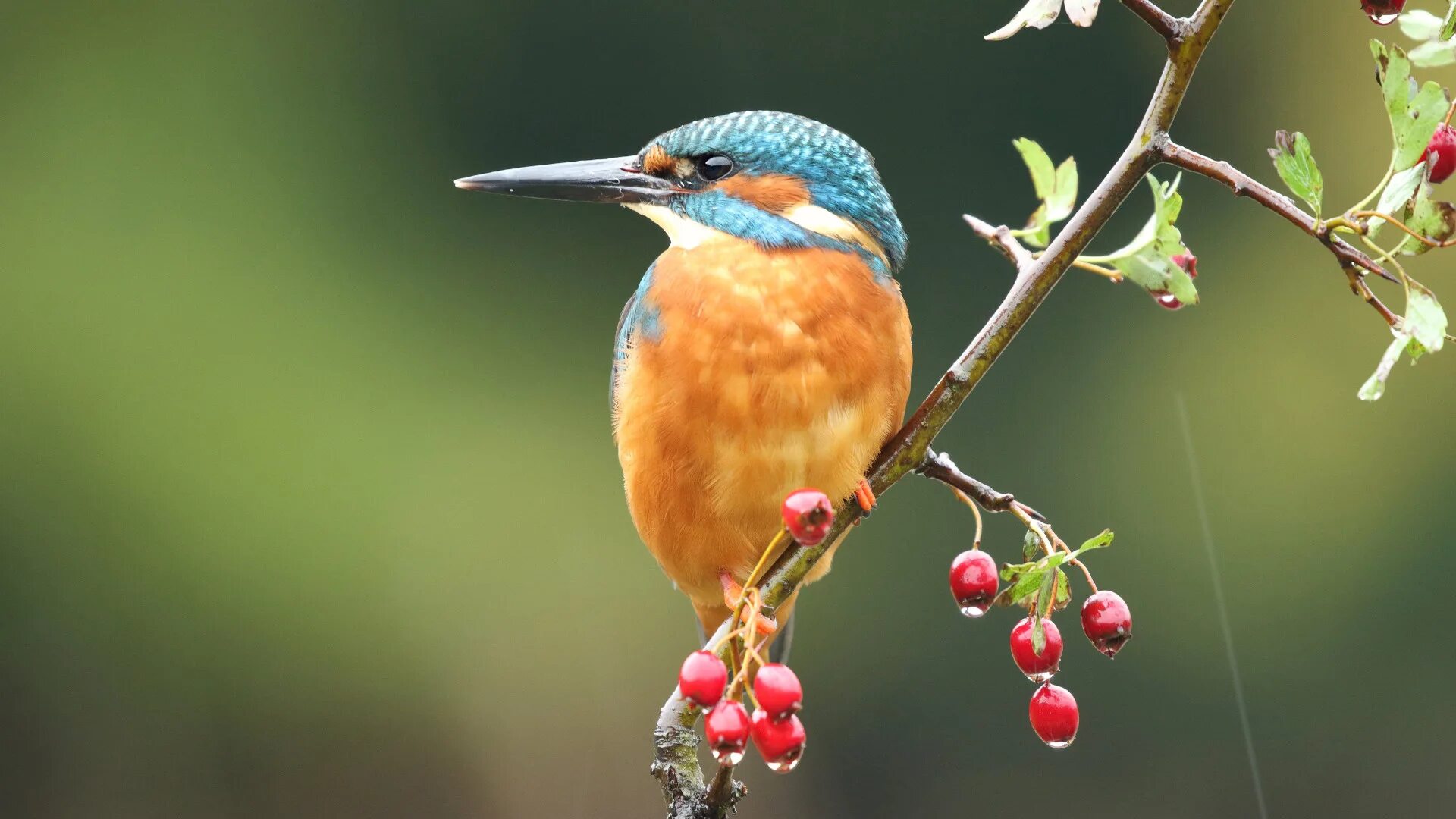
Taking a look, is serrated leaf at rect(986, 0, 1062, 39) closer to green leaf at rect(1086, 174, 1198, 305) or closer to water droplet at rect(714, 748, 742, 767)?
green leaf at rect(1086, 174, 1198, 305)

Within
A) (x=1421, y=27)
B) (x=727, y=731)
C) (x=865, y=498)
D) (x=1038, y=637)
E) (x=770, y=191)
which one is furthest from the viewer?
(x=770, y=191)

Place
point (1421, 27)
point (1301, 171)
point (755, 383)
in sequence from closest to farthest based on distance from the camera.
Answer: point (1421, 27) < point (1301, 171) < point (755, 383)

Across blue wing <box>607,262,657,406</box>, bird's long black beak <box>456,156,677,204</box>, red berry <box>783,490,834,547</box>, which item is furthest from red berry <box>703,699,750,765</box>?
bird's long black beak <box>456,156,677,204</box>

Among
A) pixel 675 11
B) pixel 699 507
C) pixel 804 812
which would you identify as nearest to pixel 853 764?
pixel 804 812

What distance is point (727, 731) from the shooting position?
1017 millimetres

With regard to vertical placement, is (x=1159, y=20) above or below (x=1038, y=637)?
above

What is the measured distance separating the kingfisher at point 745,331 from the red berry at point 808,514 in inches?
9.7

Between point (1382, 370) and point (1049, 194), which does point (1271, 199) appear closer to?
point (1382, 370)

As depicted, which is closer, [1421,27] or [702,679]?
[1421,27]

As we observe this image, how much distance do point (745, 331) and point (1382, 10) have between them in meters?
0.70

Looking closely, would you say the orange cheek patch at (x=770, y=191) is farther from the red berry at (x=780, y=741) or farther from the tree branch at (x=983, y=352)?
the red berry at (x=780, y=741)

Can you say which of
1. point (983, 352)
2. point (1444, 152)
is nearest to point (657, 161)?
point (983, 352)

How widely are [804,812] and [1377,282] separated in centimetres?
232

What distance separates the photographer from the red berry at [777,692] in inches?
41.0
